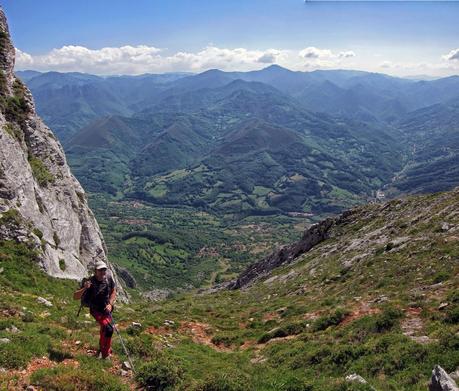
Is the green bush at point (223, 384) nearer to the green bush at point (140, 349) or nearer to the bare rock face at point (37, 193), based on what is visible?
the green bush at point (140, 349)

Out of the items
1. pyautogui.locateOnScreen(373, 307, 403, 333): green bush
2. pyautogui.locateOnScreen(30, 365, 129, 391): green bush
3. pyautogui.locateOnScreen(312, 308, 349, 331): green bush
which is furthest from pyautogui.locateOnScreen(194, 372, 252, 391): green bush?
pyautogui.locateOnScreen(312, 308, 349, 331): green bush

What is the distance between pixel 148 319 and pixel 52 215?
25.2 m

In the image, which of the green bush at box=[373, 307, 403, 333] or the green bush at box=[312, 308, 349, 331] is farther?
the green bush at box=[312, 308, 349, 331]

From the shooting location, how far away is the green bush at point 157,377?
14.3m

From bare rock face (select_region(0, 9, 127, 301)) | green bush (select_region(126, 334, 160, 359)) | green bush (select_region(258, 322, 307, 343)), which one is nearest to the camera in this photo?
green bush (select_region(126, 334, 160, 359))

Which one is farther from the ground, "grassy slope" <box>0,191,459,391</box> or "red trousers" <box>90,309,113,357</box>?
"red trousers" <box>90,309,113,357</box>

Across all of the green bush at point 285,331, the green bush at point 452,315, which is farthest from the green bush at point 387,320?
the green bush at point 285,331

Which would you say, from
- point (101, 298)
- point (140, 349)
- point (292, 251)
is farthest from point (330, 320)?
point (292, 251)

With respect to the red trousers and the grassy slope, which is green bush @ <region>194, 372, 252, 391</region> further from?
the red trousers

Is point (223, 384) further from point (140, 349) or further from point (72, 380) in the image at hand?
point (140, 349)

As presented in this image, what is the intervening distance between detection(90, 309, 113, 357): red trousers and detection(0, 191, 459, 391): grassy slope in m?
0.77

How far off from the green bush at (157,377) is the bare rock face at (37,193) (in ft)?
71.9

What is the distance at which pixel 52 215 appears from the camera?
151ft

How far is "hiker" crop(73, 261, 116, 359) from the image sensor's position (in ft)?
52.1
